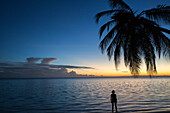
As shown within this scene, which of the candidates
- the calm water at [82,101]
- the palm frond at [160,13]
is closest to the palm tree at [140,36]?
the palm frond at [160,13]

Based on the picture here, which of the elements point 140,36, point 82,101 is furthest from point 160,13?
point 82,101

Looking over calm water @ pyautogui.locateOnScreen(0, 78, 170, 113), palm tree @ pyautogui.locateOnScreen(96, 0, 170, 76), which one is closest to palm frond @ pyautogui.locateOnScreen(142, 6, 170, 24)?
palm tree @ pyautogui.locateOnScreen(96, 0, 170, 76)

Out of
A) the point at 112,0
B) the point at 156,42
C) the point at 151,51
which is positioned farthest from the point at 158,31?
the point at 112,0

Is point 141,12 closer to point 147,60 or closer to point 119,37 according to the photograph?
point 119,37

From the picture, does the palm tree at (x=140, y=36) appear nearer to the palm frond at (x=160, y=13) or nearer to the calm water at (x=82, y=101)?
the palm frond at (x=160, y=13)

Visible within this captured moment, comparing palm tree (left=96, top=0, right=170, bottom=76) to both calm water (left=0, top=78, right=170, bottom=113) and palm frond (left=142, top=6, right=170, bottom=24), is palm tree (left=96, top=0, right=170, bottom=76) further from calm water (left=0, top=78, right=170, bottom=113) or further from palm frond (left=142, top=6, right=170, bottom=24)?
calm water (left=0, top=78, right=170, bottom=113)

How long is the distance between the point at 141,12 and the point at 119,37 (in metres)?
1.67

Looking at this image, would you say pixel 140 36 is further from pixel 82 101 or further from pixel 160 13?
pixel 82 101

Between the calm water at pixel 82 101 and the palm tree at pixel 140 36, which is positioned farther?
the calm water at pixel 82 101

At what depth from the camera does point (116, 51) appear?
297 inches

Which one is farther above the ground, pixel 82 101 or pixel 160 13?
pixel 160 13

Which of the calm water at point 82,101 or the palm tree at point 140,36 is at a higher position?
the palm tree at point 140,36

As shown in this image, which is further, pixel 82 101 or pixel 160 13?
pixel 82 101

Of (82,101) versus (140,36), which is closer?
(140,36)
